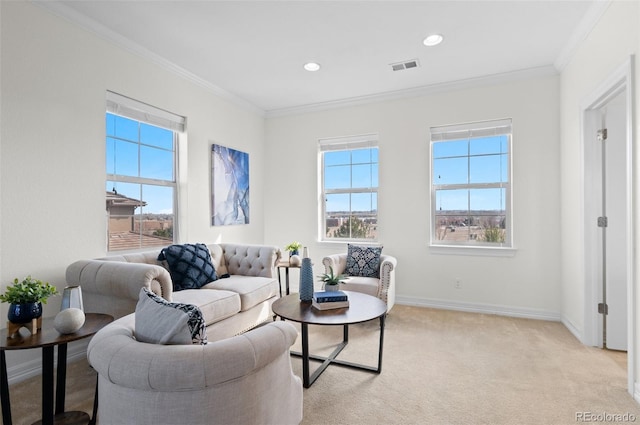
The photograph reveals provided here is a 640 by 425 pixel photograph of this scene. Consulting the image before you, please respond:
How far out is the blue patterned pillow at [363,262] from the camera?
396 cm

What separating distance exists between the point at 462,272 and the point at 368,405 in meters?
2.51

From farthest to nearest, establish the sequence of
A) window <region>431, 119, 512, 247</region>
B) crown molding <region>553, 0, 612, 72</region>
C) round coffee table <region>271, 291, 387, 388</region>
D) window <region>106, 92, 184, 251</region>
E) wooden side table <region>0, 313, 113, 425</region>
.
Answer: window <region>431, 119, 512, 247</region>, window <region>106, 92, 184, 251</region>, crown molding <region>553, 0, 612, 72</region>, round coffee table <region>271, 291, 387, 388</region>, wooden side table <region>0, 313, 113, 425</region>

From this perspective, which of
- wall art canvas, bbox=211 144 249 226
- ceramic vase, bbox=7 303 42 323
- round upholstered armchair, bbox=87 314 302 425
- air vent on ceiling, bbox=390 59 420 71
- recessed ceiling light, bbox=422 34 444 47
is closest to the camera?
round upholstered armchair, bbox=87 314 302 425

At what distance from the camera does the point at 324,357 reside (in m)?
2.70

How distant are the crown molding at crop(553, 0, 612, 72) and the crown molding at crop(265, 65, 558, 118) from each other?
23 cm

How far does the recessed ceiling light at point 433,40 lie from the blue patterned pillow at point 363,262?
2282 millimetres

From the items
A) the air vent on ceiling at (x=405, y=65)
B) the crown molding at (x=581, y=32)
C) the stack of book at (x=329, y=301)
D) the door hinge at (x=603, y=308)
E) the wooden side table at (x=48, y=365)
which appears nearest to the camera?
the wooden side table at (x=48, y=365)

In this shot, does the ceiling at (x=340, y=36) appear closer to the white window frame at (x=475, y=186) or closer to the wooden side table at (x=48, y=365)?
the white window frame at (x=475, y=186)

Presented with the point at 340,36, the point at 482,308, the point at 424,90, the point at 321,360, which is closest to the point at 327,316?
the point at 321,360

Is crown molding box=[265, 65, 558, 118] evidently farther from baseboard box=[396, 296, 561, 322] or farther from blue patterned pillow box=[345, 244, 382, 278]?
baseboard box=[396, 296, 561, 322]

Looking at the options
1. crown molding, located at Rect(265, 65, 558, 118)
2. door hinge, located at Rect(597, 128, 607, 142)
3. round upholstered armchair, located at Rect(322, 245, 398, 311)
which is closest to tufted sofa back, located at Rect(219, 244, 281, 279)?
round upholstered armchair, located at Rect(322, 245, 398, 311)

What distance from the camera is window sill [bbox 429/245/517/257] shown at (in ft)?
12.7

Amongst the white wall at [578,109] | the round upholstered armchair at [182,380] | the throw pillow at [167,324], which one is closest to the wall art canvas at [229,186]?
the throw pillow at [167,324]

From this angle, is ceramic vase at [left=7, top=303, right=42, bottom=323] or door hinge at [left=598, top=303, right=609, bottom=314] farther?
door hinge at [left=598, top=303, right=609, bottom=314]
